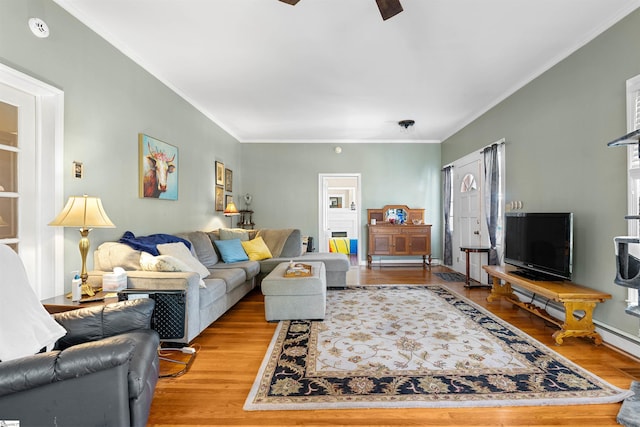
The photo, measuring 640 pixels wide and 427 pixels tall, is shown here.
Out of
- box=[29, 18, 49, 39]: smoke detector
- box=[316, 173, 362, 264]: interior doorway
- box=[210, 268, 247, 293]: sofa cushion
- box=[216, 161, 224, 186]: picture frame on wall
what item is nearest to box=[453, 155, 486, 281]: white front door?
box=[316, 173, 362, 264]: interior doorway

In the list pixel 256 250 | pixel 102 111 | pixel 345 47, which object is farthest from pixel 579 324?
pixel 102 111

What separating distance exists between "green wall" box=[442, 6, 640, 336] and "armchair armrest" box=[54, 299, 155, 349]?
3.61m

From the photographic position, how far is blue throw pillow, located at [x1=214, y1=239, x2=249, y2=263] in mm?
4535

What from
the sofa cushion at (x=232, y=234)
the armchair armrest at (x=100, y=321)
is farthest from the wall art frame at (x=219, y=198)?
the armchair armrest at (x=100, y=321)

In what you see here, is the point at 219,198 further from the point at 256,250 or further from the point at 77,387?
the point at 77,387

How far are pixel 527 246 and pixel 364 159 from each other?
4.02m

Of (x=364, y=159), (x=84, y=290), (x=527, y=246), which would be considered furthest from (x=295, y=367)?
(x=364, y=159)

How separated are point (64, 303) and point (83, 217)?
1.95 feet

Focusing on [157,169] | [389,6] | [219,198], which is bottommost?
[219,198]

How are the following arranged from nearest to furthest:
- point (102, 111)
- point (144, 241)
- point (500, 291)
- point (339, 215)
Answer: point (102, 111) → point (144, 241) → point (500, 291) → point (339, 215)

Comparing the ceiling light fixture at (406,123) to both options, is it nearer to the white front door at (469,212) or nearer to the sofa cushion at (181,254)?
the white front door at (469,212)

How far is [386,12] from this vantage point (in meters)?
1.96

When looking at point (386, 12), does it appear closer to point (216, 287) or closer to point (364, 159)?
point (216, 287)

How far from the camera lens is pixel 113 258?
273 centimetres
